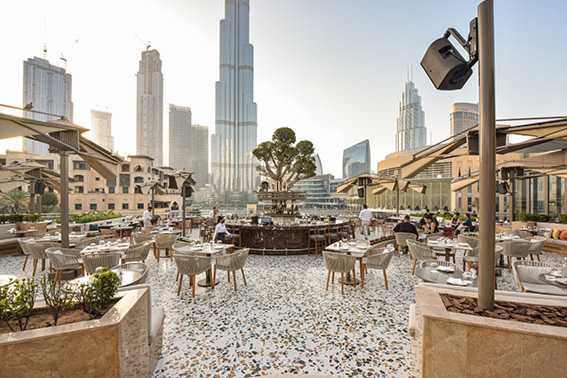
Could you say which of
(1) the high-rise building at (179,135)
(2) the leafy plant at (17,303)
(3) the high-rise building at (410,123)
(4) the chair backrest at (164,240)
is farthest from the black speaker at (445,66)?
(3) the high-rise building at (410,123)

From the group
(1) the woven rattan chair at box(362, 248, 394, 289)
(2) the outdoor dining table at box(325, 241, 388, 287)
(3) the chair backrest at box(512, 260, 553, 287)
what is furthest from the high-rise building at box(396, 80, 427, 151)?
(3) the chair backrest at box(512, 260, 553, 287)

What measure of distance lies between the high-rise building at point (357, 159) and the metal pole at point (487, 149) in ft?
358

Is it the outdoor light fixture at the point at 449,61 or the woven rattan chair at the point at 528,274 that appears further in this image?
the woven rattan chair at the point at 528,274

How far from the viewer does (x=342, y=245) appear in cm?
639

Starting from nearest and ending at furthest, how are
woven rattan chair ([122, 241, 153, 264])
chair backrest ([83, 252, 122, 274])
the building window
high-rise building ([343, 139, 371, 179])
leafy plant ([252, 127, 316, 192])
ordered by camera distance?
1. chair backrest ([83, 252, 122, 274])
2. woven rattan chair ([122, 241, 153, 264])
3. leafy plant ([252, 127, 316, 192])
4. the building window
5. high-rise building ([343, 139, 371, 179])

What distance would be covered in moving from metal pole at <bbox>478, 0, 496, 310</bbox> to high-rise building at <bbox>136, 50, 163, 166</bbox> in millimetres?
84337

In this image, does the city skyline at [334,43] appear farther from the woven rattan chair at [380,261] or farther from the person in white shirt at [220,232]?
the person in white shirt at [220,232]

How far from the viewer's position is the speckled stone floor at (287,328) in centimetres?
292

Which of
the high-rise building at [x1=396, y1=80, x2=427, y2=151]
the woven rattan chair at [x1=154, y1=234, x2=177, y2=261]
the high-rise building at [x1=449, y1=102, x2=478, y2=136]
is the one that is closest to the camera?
the woven rattan chair at [x1=154, y1=234, x2=177, y2=261]

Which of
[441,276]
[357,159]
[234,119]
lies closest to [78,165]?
[234,119]

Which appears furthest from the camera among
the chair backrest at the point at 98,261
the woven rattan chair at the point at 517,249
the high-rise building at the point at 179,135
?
the high-rise building at the point at 179,135

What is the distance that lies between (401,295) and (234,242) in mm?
5994

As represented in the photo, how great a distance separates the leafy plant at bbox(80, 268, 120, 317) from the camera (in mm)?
2326

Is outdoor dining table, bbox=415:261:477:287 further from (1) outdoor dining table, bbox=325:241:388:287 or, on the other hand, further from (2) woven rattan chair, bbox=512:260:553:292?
(1) outdoor dining table, bbox=325:241:388:287
